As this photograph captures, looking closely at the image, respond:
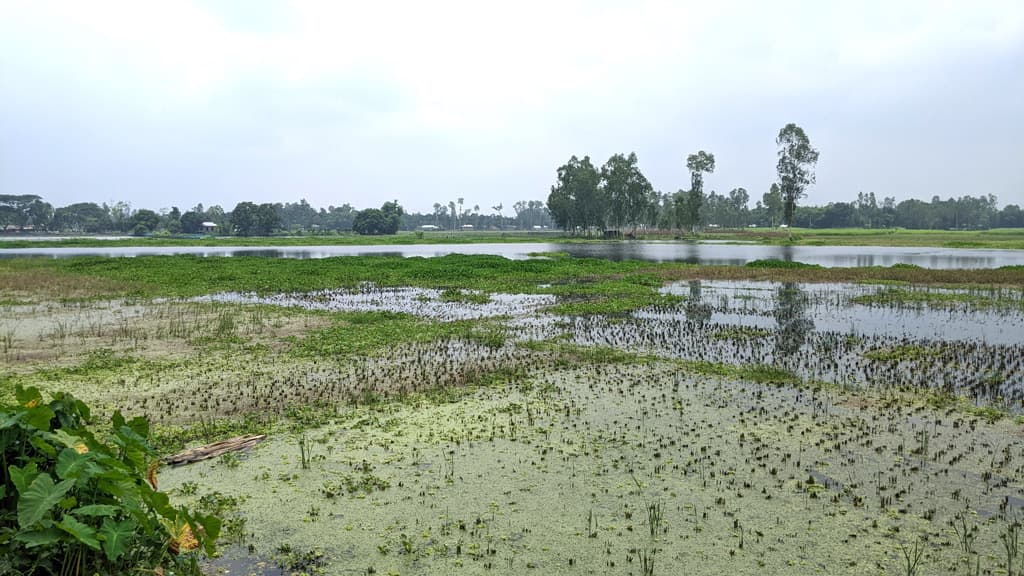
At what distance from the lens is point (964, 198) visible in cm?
17888

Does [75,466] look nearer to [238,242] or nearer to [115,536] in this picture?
[115,536]

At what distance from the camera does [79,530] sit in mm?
3420

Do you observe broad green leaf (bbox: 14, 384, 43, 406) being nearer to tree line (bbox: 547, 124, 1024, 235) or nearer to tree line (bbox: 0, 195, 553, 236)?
tree line (bbox: 547, 124, 1024, 235)

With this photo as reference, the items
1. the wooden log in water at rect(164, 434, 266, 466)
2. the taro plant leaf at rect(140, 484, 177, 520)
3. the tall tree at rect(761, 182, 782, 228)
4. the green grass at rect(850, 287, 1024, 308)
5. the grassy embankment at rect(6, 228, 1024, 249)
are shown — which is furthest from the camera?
the tall tree at rect(761, 182, 782, 228)

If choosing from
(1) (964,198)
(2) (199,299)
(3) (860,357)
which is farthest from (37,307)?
(1) (964,198)

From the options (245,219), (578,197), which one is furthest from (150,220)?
(578,197)

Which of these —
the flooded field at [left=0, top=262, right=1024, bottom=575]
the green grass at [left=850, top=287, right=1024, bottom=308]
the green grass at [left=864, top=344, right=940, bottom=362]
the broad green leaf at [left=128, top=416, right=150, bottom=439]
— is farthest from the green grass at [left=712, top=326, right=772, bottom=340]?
the broad green leaf at [left=128, top=416, right=150, bottom=439]

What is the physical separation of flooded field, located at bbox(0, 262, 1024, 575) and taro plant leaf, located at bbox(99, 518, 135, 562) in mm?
1805

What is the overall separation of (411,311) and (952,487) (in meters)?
18.4

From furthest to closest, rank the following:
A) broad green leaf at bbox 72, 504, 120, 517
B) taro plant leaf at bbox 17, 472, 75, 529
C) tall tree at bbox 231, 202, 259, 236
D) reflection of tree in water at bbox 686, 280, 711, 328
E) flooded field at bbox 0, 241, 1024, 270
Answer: tall tree at bbox 231, 202, 259, 236, flooded field at bbox 0, 241, 1024, 270, reflection of tree in water at bbox 686, 280, 711, 328, broad green leaf at bbox 72, 504, 120, 517, taro plant leaf at bbox 17, 472, 75, 529

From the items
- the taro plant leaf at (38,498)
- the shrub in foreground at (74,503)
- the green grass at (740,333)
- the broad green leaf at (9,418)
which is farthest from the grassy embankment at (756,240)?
the broad green leaf at (9,418)

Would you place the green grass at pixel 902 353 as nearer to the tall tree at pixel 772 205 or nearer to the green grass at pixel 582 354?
the green grass at pixel 582 354

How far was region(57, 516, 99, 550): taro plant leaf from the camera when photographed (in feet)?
11.0

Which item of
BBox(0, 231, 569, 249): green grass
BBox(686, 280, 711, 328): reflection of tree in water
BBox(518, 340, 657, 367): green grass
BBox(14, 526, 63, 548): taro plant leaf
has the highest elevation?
BBox(0, 231, 569, 249): green grass
